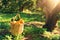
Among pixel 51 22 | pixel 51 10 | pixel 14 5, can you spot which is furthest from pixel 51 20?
pixel 14 5

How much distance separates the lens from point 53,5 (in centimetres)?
1033

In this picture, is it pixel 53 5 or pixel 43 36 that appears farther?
pixel 53 5

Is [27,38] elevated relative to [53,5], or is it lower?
lower

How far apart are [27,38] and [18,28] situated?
2.36 feet

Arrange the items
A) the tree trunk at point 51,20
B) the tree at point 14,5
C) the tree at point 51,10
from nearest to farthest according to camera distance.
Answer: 1. the tree at point 51,10
2. the tree trunk at point 51,20
3. the tree at point 14,5

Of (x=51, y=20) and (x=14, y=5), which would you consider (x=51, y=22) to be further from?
(x=14, y=5)

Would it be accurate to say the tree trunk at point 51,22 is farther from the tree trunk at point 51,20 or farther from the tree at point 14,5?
the tree at point 14,5

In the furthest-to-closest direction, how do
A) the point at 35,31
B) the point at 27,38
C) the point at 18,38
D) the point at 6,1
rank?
1. the point at 6,1
2. the point at 35,31
3. the point at 27,38
4. the point at 18,38

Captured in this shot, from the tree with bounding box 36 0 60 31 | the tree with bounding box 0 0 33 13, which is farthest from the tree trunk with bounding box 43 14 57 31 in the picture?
the tree with bounding box 0 0 33 13

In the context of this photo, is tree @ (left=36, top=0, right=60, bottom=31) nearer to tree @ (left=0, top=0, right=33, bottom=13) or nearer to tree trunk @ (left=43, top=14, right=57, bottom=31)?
tree trunk @ (left=43, top=14, right=57, bottom=31)

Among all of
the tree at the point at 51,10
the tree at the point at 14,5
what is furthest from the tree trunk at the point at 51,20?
the tree at the point at 14,5

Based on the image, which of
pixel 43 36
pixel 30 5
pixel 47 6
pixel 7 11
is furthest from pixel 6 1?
pixel 43 36

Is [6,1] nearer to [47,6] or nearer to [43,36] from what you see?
[47,6]

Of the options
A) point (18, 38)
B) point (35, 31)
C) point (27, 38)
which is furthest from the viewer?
point (35, 31)
